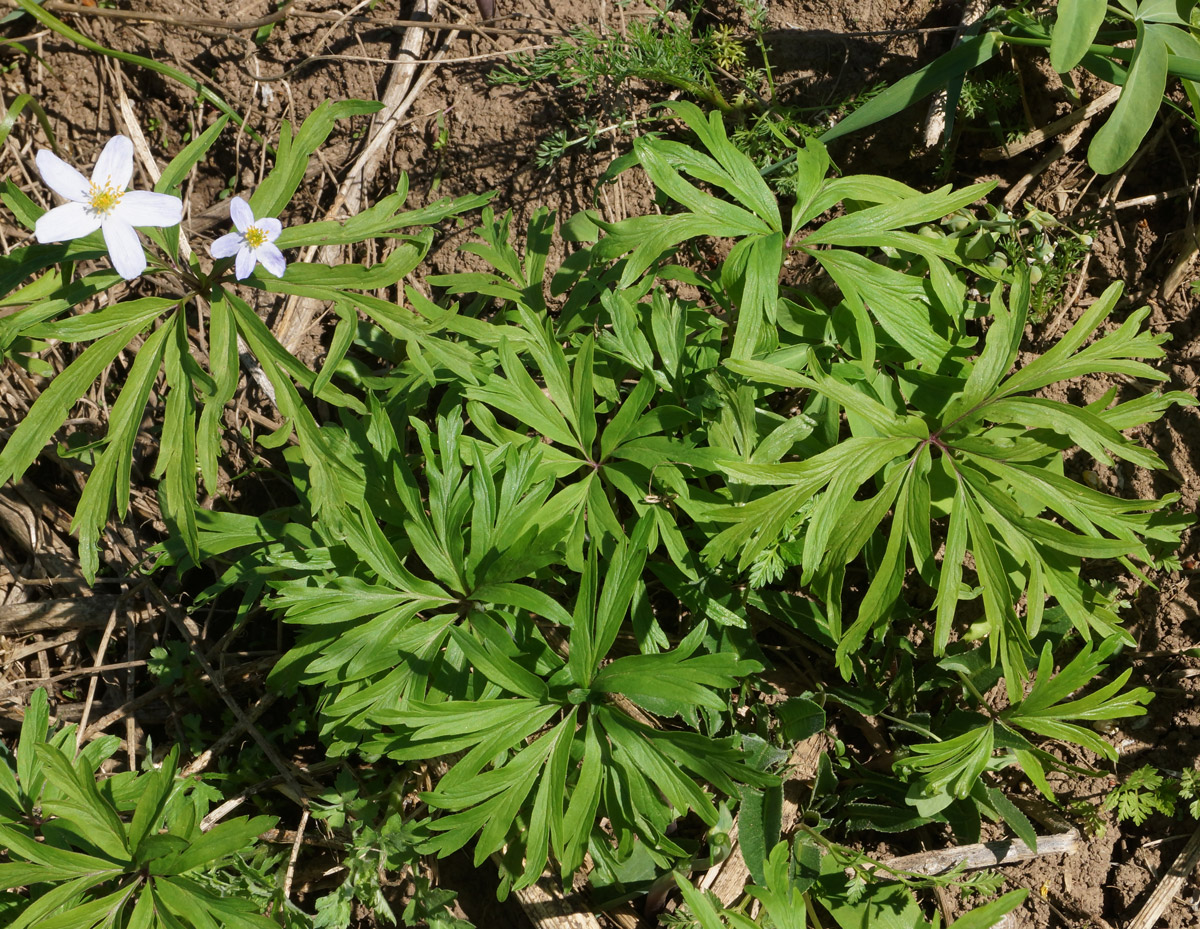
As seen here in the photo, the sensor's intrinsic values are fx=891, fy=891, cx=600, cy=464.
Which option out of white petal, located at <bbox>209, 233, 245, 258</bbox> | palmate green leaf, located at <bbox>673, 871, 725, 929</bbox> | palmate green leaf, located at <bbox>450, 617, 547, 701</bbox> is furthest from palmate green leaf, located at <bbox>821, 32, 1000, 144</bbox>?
palmate green leaf, located at <bbox>673, 871, 725, 929</bbox>

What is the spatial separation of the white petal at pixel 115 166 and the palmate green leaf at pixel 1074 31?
2.32m

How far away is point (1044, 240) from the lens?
2824mm

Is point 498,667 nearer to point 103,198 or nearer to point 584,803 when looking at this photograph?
point 584,803

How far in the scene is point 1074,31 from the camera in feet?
7.57

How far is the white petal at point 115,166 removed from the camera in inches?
81.3

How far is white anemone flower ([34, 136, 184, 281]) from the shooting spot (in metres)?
1.99

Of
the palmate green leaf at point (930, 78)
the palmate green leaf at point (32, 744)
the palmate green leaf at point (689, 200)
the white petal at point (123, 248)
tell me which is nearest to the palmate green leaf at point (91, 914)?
the palmate green leaf at point (32, 744)

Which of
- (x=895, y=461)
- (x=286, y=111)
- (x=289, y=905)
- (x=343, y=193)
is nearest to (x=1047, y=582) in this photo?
(x=895, y=461)

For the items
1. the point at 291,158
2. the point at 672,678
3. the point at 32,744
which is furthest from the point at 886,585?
the point at 32,744

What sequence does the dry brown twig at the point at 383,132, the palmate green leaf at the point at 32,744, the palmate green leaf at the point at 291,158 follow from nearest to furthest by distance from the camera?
1. the palmate green leaf at the point at 291,158
2. the palmate green leaf at the point at 32,744
3. the dry brown twig at the point at 383,132

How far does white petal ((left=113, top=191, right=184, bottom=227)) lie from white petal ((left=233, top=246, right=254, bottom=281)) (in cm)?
17

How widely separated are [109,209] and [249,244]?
30 cm

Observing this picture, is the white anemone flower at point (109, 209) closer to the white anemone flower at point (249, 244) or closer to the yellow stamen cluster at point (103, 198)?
the yellow stamen cluster at point (103, 198)

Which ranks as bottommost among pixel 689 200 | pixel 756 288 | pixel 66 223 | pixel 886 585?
pixel 886 585
